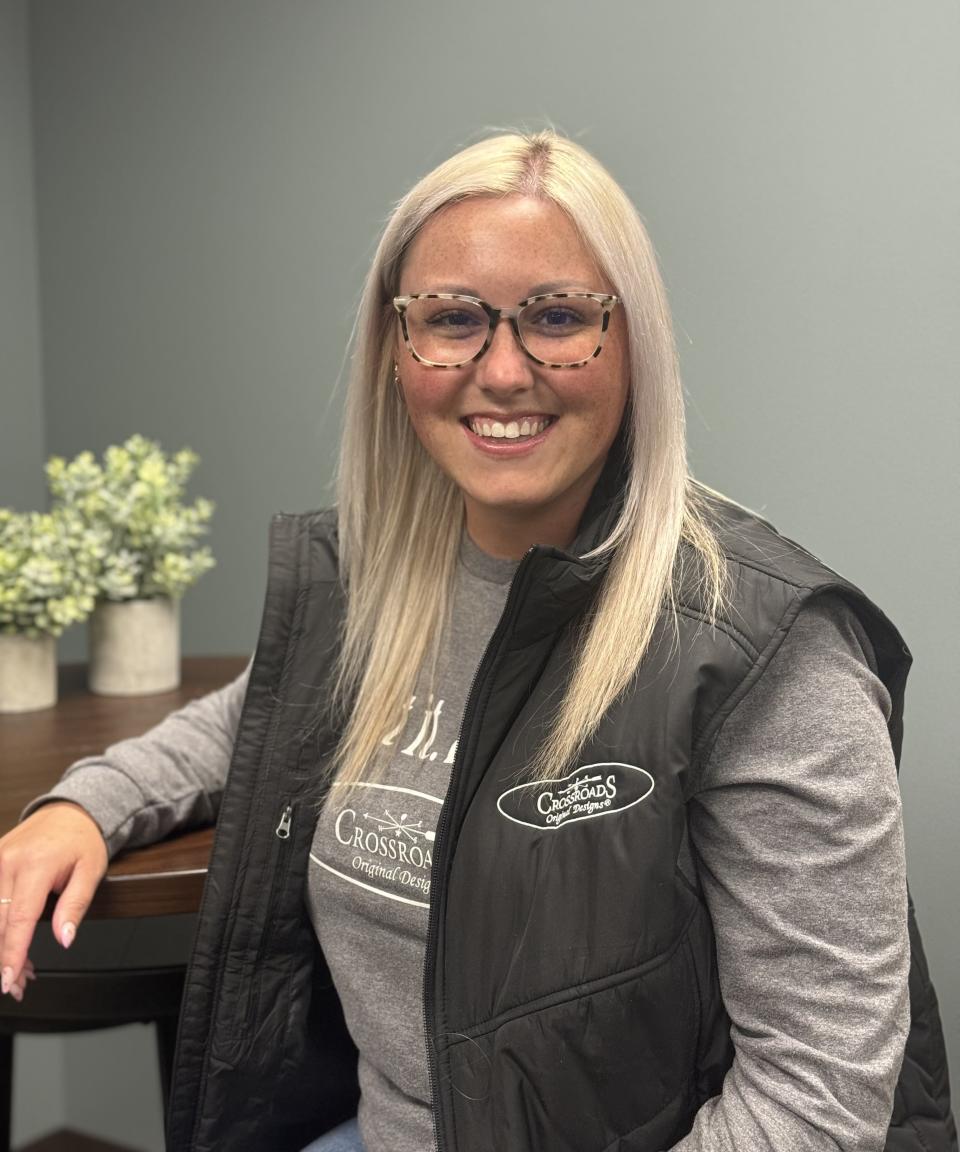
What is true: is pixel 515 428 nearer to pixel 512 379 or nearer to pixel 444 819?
pixel 512 379

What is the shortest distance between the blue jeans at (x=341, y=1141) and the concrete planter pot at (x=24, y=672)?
2.68 ft

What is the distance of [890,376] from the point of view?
1477mm

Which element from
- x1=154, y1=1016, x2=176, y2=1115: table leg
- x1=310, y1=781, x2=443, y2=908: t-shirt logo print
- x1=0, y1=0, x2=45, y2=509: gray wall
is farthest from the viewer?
x1=0, y1=0, x2=45, y2=509: gray wall

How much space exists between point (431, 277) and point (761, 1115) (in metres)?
0.75

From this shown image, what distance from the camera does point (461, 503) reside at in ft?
4.25

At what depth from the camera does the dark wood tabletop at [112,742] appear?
120 cm

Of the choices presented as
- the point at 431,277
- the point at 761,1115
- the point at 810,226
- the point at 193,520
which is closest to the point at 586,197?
the point at 431,277

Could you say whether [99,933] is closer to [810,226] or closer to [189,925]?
[189,925]

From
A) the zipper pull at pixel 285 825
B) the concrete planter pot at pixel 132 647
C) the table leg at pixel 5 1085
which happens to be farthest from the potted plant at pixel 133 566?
the zipper pull at pixel 285 825

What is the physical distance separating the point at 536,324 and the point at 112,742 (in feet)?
2.82

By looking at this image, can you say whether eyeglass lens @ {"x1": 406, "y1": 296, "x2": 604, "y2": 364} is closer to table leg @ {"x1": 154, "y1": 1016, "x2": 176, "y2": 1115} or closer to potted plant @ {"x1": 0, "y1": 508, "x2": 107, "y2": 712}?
potted plant @ {"x1": 0, "y1": 508, "x2": 107, "y2": 712}

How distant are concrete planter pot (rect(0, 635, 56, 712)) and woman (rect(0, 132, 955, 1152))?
1.59 feet

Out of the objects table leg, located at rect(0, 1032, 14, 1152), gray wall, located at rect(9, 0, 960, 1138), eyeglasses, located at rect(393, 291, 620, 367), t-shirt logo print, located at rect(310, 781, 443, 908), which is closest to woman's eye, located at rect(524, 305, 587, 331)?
eyeglasses, located at rect(393, 291, 620, 367)

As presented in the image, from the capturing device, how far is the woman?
0.93 meters
